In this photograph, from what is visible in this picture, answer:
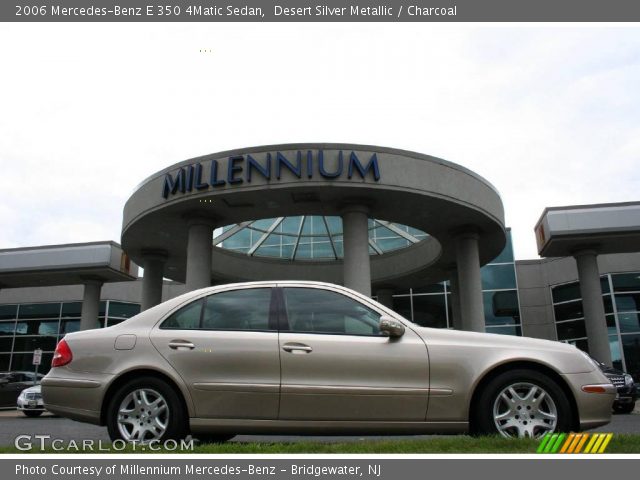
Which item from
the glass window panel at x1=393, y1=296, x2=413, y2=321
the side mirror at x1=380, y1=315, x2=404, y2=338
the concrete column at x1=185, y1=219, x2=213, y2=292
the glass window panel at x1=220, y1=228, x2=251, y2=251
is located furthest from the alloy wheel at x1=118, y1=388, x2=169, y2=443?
the glass window panel at x1=393, y1=296, x2=413, y2=321

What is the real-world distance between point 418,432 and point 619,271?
958 inches

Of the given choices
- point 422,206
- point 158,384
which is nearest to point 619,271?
point 422,206

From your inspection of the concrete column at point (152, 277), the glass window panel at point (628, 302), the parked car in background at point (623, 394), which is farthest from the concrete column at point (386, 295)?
the parked car in background at point (623, 394)

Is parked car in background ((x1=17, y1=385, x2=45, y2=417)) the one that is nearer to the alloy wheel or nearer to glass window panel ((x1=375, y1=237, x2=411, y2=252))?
the alloy wheel

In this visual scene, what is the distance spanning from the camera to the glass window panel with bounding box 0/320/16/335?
32.1 metres

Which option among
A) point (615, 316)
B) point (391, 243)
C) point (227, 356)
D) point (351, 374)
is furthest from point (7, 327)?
point (351, 374)

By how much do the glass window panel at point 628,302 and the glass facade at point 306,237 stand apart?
907 cm

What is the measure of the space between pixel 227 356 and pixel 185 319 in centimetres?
61

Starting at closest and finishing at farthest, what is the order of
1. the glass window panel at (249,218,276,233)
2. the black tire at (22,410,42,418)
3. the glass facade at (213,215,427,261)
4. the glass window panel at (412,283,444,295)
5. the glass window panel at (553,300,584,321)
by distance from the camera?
the black tire at (22,410,42,418)
the glass facade at (213,215,427,261)
the glass window panel at (249,218,276,233)
the glass window panel at (553,300,584,321)
the glass window panel at (412,283,444,295)

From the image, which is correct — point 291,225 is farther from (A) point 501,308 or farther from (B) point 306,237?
(A) point 501,308

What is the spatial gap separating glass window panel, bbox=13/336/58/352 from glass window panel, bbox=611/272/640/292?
28.6 m

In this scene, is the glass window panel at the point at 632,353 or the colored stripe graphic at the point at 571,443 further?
the glass window panel at the point at 632,353

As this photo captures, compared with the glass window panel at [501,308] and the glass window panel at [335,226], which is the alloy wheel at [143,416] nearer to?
the glass window panel at [335,226]

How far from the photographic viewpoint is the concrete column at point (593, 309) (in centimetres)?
1986
